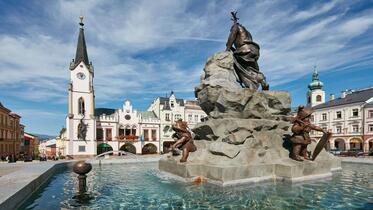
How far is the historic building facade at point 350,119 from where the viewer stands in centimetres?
4591

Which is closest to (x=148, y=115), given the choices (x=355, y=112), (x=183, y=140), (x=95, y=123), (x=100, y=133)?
(x=100, y=133)

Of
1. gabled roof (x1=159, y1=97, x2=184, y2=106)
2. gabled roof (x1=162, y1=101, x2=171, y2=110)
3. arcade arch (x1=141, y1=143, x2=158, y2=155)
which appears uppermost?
gabled roof (x1=159, y1=97, x2=184, y2=106)

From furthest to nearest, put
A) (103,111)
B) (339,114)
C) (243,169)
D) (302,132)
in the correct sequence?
(339,114) → (103,111) → (302,132) → (243,169)

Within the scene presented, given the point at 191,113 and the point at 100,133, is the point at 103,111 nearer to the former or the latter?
the point at 100,133

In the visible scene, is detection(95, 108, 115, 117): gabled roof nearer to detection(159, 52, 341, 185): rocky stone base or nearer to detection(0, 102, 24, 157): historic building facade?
detection(0, 102, 24, 157): historic building facade

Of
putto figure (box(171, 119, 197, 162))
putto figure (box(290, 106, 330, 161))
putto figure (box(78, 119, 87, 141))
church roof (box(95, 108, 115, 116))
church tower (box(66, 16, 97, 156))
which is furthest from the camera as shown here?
church roof (box(95, 108, 115, 116))

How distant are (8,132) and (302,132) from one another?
56114 millimetres

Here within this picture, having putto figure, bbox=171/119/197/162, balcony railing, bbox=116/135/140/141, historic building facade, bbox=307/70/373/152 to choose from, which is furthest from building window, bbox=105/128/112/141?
putto figure, bbox=171/119/197/162

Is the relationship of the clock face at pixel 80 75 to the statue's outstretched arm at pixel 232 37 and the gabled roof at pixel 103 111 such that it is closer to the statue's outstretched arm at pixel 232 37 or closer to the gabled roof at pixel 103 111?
the gabled roof at pixel 103 111

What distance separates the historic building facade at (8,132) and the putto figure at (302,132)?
50.1 meters

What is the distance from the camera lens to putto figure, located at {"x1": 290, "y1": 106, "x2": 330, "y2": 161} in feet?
30.8

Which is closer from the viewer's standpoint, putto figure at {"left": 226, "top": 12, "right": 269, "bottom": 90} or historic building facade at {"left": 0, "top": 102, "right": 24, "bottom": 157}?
putto figure at {"left": 226, "top": 12, "right": 269, "bottom": 90}

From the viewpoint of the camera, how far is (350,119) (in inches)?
1927

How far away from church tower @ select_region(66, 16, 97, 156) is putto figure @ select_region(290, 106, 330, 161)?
40.0 metres
